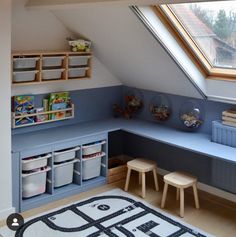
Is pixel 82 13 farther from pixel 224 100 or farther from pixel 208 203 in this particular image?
pixel 208 203

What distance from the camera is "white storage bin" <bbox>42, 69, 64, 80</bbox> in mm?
4027

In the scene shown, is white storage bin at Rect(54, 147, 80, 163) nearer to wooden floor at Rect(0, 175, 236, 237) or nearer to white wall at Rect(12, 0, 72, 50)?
wooden floor at Rect(0, 175, 236, 237)

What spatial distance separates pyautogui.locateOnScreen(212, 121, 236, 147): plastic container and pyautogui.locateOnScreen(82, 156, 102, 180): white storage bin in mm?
1315

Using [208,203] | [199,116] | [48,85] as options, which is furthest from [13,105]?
[208,203]

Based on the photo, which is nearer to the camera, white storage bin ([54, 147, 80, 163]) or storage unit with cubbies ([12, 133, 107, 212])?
storage unit with cubbies ([12, 133, 107, 212])

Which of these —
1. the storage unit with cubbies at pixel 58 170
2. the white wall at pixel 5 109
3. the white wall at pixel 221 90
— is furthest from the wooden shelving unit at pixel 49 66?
the white wall at pixel 221 90

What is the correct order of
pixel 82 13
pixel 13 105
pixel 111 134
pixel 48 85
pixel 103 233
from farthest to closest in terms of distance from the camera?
pixel 111 134 < pixel 48 85 < pixel 13 105 < pixel 82 13 < pixel 103 233

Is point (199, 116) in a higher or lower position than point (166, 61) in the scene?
lower

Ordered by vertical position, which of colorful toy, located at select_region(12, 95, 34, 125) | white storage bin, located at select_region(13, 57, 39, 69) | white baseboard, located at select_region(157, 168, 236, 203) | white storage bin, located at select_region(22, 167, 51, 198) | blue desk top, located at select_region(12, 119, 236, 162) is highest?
white storage bin, located at select_region(13, 57, 39, 69)

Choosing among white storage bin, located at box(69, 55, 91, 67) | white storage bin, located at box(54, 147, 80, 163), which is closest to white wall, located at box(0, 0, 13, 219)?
white storage bin, located at box(54, 147, 80, 163)

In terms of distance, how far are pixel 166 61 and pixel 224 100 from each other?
2.29 feet

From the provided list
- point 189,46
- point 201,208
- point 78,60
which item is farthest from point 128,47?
point 201,208

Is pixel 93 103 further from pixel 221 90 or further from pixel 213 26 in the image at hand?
pixel 213 26

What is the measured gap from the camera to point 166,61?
11.9 ft
